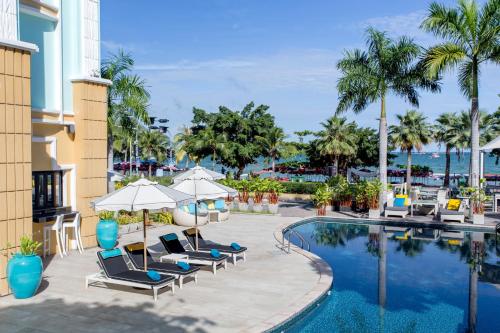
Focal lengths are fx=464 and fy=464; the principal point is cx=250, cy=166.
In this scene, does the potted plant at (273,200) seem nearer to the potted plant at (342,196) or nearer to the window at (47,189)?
the potted plant at (342,196)

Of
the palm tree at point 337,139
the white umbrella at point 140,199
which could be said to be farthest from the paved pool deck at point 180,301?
the palm tree at point 337,139

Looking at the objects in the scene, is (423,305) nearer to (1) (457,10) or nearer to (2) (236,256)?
(2) (236,256)

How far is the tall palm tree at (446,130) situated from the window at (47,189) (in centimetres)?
3296

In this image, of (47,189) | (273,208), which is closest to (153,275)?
(47,189)

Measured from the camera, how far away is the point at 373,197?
23391 millimetres

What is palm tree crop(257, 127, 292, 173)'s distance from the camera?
40.5 meters

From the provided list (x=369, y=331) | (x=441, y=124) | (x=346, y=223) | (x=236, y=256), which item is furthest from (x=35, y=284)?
(x=441, y=124)

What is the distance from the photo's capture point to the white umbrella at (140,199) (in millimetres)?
10469

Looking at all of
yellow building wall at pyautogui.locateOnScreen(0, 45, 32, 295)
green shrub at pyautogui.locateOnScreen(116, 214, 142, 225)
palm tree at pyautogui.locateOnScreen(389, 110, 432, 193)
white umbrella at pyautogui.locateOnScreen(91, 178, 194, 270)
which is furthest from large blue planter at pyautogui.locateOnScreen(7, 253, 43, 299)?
palm tree at pyautogui.locateOnScreen(389, 110, 432, 193)

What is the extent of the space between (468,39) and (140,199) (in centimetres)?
1812

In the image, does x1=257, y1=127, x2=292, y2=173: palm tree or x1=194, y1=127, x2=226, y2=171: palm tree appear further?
x1=257, y1=127, x2=292, y2=173: palm tree

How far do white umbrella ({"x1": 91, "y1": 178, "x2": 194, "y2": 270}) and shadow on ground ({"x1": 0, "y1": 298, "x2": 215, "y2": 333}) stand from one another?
1.89 metres

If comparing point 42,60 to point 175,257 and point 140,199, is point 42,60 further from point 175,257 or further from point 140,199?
point 175,257

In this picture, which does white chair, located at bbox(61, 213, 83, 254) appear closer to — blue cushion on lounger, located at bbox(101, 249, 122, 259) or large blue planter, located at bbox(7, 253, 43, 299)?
blue cushion on lounger, located at bbox(101, 249, 122, 259)
